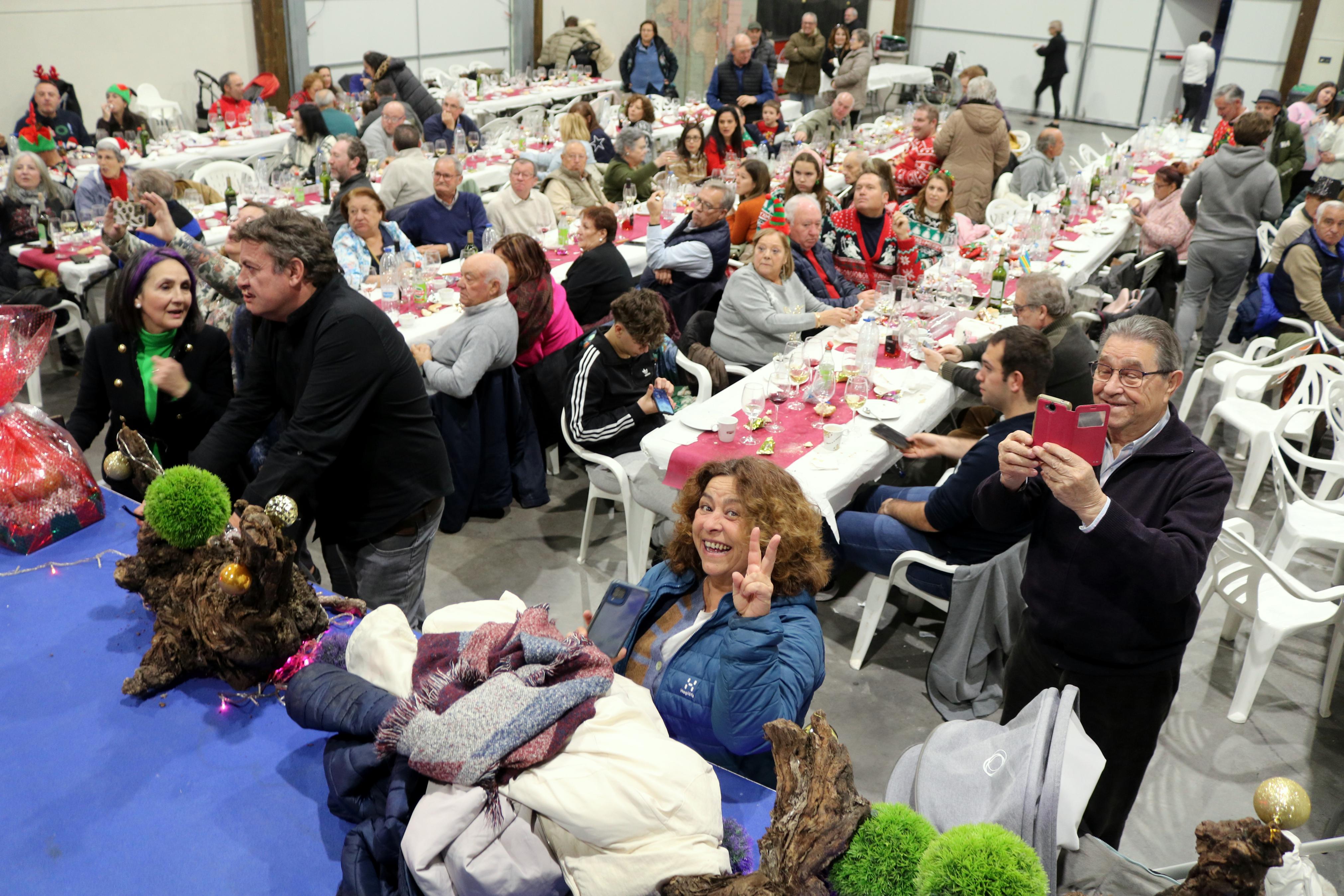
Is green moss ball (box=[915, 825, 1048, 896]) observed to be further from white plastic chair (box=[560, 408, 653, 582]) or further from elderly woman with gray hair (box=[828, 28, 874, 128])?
elderly woman with gray hair (box=[828, 28, 874, 128])

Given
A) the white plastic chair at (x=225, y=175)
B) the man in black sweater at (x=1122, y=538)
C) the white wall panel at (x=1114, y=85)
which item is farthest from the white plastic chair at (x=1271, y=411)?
the white wall panel at (x=1114, y=85)

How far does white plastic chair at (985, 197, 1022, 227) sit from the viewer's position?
7.30 meters

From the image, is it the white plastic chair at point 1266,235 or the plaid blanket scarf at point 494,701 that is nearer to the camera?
the plaid blanket scarf at point 494,701

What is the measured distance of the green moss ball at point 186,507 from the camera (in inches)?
79.4

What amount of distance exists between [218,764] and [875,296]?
4.20 meters

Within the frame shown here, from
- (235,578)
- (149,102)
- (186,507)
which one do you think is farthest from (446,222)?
(149,102)

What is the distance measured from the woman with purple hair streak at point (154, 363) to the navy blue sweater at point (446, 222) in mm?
2921

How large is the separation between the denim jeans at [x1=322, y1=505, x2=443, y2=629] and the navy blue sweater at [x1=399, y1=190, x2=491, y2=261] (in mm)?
3308

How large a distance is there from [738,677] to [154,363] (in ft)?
6.84

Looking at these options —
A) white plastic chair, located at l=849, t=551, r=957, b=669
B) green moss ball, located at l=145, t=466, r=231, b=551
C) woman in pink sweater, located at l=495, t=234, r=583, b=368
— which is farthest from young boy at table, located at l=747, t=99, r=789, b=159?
green moss ball, located at l=145, t=466, r=231, b=551

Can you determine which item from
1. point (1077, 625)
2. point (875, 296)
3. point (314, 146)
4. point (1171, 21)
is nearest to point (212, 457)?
point (1077, 625)

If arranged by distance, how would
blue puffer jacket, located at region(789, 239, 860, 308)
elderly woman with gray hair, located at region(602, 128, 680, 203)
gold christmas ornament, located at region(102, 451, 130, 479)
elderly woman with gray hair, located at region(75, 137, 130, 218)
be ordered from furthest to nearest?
elderly woman with gray hair, located at region(602, 128, 680, 203) → elderly woman with gray hair, located at region(75, 137, 130, 218) → blue puffer jacket, located at region(789, 239, 860, 308) → gold christmas ornament, located at region(102, 451, 130, 479)

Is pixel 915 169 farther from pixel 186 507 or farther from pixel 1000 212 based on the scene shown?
pixel 186 507

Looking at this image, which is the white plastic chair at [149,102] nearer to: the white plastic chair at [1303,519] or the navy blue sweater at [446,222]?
the navy blue sweater at [446,222]
